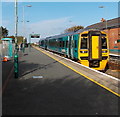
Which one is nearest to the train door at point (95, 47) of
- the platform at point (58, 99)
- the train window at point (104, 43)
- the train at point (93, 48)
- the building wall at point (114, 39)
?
the train at point (93, 48)

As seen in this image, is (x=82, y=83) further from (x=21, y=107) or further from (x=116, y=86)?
(x=21, y=107)

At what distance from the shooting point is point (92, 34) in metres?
13.4

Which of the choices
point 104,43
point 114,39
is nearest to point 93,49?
point 104,43

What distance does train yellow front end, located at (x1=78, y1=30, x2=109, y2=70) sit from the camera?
13391 millimetres

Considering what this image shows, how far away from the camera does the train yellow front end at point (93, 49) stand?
13.4 m

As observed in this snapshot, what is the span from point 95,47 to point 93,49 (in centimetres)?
Answer: 22

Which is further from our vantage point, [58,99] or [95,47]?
[95,47]

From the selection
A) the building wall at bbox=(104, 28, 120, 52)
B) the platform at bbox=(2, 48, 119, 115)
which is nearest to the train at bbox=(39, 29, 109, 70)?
the platform at bbox=(2, 48, 119, 115)

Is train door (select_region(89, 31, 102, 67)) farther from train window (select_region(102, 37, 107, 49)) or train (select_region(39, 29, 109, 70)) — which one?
train window (select_region(102, 37, 107, 49))

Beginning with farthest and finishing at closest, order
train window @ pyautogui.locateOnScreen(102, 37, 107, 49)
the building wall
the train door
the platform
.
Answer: the building wall → train window @ pyautogui.locateOnScreen(102, 37, 107, 49) → the train door → the platform

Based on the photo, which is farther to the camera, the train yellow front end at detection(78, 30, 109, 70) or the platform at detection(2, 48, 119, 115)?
the train yellow front end at detection(78, 30, 109, 70)

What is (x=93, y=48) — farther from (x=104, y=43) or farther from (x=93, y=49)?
(x=104, y=43)

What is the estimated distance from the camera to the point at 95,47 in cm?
1343

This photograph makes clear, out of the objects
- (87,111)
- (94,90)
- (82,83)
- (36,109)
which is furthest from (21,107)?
(82,83)
